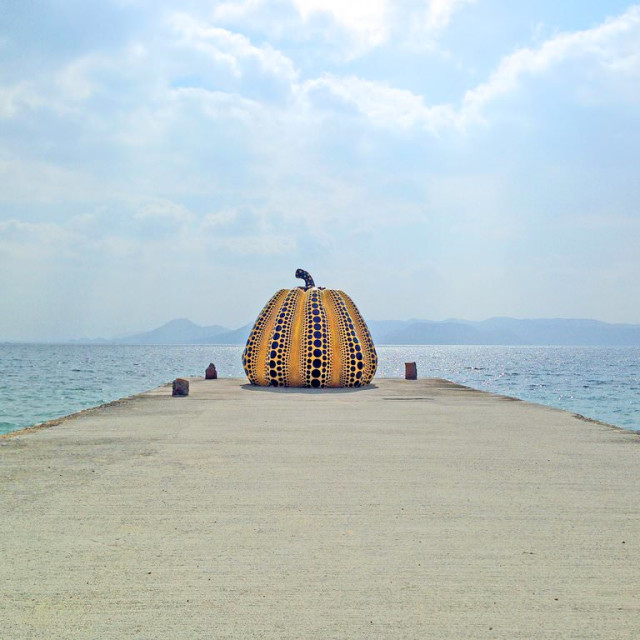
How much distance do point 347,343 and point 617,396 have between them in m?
22.1

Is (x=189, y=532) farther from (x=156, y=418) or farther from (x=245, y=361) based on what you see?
(x=245, y=361)

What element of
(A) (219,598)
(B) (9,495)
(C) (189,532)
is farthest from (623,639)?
(B) (9,495)

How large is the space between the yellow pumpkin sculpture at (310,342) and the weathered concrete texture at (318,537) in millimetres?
10792

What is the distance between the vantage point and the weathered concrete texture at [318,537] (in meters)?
3.63

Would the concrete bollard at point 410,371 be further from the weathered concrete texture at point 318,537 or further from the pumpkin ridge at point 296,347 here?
the weathered concrete texture at point 318,537

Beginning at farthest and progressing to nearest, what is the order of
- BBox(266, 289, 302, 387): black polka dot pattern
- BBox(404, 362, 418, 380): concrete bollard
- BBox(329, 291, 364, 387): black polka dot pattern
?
BBox(404, 362, 418, 380): concrete bollard
BBox(329, 291, 364, 387): black polka dot pattern
BBox(266, 289, 302, 387): black polka dot pattern

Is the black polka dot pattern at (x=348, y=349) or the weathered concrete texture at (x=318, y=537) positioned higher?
the black polka dot pattern at (x=348, y=349)

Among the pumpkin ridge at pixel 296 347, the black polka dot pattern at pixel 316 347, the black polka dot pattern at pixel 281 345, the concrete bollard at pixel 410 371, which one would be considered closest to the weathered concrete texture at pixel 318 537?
the black polka dot pattern at pixel 316 347

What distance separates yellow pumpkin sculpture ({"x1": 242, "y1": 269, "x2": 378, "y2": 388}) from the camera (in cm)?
2136

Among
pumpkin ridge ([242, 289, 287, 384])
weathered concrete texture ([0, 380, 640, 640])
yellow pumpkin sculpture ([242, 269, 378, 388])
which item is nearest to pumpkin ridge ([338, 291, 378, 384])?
yellow pumpkin sculpture ([242, 269, 378, 388])

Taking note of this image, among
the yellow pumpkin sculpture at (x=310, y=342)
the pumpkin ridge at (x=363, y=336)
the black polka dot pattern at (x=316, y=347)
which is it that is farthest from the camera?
the pumpkin ridge at (x=363, y=336)

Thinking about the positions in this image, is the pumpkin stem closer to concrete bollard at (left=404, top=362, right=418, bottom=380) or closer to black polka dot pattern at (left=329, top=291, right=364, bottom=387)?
black polka dot pattern at (left=329, top=291, right=364, bottom=387)

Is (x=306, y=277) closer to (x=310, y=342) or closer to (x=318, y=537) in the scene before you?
(x=310, y=342)

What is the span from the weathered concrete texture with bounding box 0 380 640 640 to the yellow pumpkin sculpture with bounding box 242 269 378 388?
10792 mm
